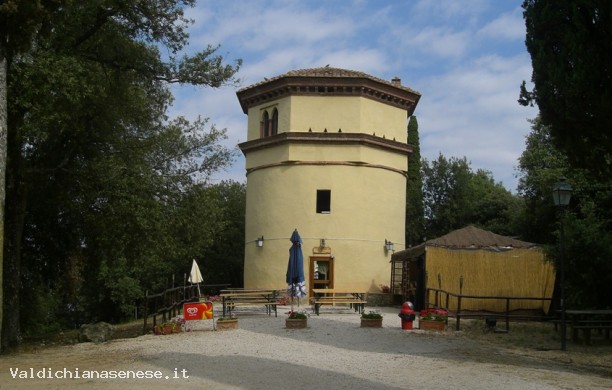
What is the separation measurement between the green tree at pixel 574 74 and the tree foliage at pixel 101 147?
825 centimetres

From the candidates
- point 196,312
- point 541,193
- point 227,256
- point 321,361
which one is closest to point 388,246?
point 541,193

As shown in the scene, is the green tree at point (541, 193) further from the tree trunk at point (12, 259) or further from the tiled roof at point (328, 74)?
the tree trunk at point (12, 259)

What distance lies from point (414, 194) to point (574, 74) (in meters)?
31.5

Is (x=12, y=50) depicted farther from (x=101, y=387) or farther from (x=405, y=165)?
(x=405, y=165)

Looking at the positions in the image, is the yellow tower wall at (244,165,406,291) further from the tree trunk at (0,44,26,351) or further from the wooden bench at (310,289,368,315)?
the tree trunk at (0,44,26,351)

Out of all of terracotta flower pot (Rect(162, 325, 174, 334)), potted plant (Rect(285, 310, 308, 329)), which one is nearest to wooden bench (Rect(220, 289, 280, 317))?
terracotta flower pot (Rect(162, 325, 174, 334))

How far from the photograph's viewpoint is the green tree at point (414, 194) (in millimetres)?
43375

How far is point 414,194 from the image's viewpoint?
43.4 meters

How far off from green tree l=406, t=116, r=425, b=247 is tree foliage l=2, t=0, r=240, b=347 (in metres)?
24.0

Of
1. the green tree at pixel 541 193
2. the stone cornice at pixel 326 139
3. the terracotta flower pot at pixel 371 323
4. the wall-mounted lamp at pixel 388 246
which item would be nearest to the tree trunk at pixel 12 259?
the terracotta flower pot at pixel 371 323

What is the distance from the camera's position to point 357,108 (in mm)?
29438

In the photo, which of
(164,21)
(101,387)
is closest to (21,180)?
(164,21)

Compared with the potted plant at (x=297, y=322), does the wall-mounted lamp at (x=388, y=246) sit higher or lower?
higher

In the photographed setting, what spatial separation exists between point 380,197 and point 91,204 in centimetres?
1498
